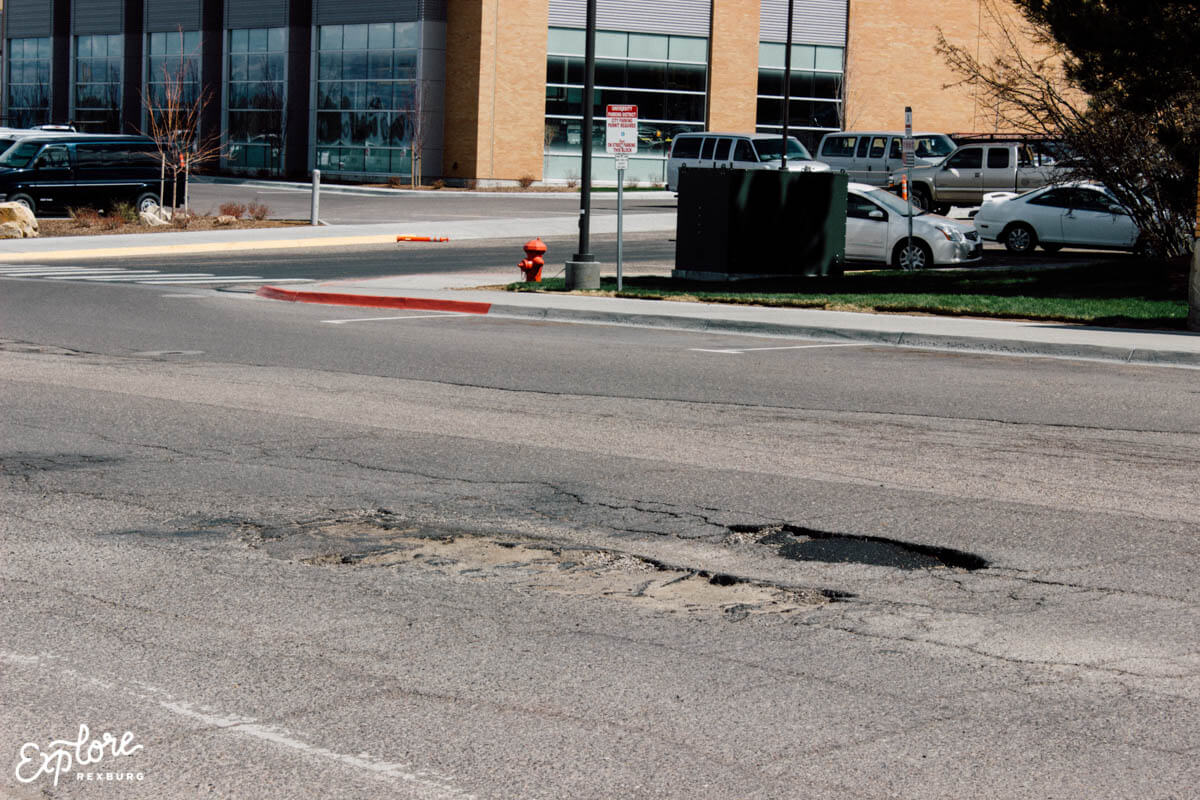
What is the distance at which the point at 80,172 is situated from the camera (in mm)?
37094

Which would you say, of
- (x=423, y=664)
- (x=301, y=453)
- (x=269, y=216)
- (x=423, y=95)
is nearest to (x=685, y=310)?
(x=301, y=453)

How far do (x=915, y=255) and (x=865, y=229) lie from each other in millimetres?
1068

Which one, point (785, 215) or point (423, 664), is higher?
point (785, 215)

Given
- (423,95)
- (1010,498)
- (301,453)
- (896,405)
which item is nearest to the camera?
(1010,498)

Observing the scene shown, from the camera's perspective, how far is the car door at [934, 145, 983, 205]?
40.0m

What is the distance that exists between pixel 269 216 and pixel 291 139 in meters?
21.4

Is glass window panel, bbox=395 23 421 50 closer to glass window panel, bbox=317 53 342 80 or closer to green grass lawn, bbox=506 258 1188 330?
glass window panel, bbox=317 53 342 80

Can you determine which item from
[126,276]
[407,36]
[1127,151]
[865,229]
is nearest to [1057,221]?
[865,229]

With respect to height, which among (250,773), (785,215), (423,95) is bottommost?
(250,773)

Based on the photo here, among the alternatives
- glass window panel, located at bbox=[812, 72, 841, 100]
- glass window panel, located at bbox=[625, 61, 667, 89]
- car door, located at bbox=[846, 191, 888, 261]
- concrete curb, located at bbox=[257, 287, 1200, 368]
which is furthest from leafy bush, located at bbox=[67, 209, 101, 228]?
glass window panel, located at bbox=[812, 72, 841, 100]

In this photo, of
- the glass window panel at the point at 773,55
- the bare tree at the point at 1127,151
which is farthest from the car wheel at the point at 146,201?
the glass window panel at the point at 773,55

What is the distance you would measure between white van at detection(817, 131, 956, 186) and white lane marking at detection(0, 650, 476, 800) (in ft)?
128

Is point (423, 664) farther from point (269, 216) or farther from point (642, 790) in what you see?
point (269, 216)

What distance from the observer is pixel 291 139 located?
6169 centimetres
